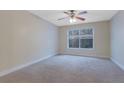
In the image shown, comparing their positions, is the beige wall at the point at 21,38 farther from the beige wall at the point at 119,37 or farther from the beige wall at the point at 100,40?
the beige wall at the point at 119,37

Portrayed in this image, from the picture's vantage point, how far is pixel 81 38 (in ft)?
24.4

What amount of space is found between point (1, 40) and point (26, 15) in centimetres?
160

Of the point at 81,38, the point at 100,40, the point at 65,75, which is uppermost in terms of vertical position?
the point at 81,38

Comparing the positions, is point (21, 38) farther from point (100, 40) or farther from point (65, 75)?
point (100, 40)

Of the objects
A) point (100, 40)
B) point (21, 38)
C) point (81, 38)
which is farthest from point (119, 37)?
point (21, 38)

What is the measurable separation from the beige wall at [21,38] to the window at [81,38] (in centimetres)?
197

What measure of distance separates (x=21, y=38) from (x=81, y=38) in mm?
4286

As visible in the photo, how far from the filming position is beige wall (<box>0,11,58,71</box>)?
3398 millimetres

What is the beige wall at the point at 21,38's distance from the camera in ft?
11.1

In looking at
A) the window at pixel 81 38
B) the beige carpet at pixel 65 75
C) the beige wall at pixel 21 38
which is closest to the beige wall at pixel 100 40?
the window at pixel 81 38

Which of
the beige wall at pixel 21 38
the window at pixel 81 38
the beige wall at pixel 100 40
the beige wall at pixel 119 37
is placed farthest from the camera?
the window at pixel 81 38

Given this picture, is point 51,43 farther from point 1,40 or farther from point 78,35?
point 1,40
